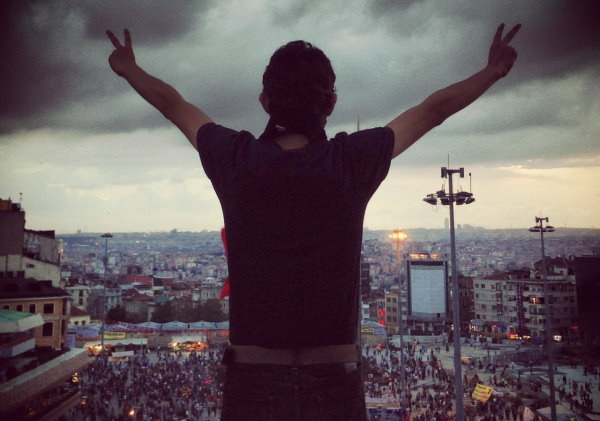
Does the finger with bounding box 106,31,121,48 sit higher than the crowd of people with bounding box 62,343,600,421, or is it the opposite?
the finger with bounding box 106,31,121,48

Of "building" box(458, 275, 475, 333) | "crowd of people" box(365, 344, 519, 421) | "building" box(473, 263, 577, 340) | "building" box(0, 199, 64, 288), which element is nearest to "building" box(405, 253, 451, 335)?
"crowd of people" box(365, 344, 519, 421)

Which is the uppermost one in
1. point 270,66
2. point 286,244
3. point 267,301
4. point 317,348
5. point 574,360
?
point 270,66

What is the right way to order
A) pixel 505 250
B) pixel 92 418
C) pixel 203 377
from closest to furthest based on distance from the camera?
pixel 92 418
pixel 203 377
pixel 505 250

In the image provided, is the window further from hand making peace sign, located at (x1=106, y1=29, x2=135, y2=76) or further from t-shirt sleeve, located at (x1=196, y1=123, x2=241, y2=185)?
t-shirt sleeve, located at (x1=196, y1=123, x2=241, y2=185)

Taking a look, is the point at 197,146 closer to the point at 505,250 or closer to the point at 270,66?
the point at 270,66

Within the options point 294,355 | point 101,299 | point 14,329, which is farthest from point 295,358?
point 101,299

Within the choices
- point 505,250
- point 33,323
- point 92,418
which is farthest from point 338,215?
point 505,250
